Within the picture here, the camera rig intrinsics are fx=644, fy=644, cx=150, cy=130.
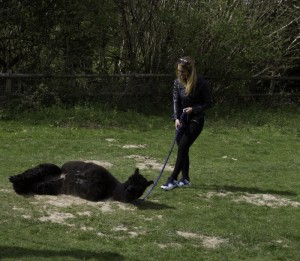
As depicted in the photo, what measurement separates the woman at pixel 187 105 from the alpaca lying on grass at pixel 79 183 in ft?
4.38

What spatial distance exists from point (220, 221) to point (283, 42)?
47.1 ft

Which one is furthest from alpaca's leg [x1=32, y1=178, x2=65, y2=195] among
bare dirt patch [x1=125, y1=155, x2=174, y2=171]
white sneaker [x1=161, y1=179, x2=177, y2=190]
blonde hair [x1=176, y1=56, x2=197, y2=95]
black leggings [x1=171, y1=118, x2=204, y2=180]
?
bare dirt patch [x1=125, y1=155, x2=174, y2=171]

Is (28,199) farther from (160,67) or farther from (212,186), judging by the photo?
(160,67)

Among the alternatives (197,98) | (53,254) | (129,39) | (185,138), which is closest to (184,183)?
(185,138)

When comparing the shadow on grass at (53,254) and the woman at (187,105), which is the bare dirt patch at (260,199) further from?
the shadow on grass at (53,254)

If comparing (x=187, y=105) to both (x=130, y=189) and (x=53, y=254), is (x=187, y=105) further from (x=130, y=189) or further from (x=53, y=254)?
(x=53, y=254)

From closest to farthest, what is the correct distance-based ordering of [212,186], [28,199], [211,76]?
[28,199] < [212,186] < [211,76]

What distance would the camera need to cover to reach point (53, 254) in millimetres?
6227

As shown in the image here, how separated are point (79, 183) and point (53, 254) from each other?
7.32 ft

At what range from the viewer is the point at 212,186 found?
10.1m

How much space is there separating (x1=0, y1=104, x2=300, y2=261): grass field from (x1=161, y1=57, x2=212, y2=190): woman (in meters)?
0.63

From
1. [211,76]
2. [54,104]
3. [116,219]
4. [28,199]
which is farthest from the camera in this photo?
[211,76]

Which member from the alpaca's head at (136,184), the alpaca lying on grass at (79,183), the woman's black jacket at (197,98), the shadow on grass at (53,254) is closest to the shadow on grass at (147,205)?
the alpaca lying on grass at (79,183)

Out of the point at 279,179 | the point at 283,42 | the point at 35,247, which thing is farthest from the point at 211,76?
the point at 35,247
